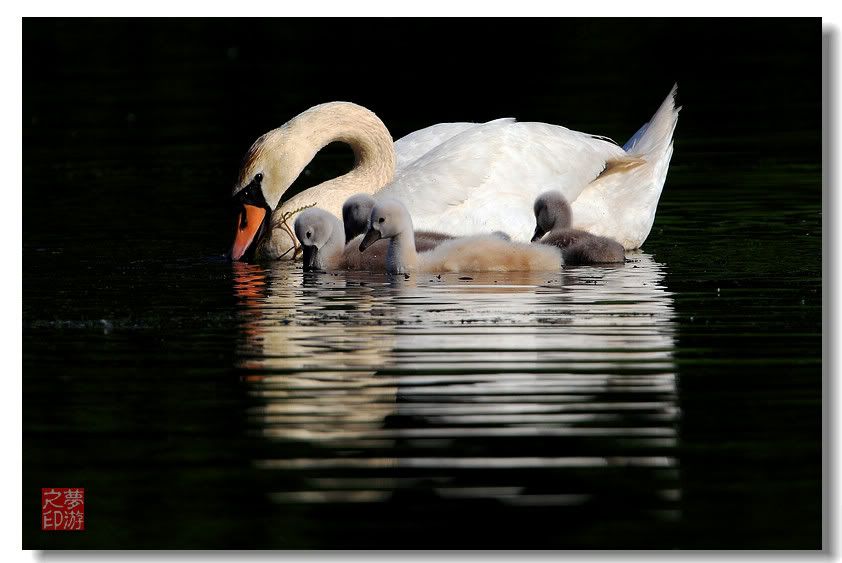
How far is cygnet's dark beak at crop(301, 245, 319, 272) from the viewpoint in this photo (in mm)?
12086

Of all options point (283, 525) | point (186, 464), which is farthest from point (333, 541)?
point (186, 464)

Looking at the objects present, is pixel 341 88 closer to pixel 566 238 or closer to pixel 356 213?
pixel 356 213

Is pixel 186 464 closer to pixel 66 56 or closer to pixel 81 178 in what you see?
pixel 81 178

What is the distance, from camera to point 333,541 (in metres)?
6.32

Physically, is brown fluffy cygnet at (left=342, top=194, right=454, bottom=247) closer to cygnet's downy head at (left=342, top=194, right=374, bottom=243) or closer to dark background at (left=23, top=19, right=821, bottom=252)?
cygnet's downy head at (left=342, top=194, right=374, bottom=243)

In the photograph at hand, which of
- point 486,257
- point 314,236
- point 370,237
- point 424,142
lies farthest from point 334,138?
point 486,257

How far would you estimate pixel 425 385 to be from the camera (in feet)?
27.0

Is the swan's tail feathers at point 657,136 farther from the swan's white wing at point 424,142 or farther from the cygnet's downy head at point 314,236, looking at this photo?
the cygnet's downy head at point 314,236

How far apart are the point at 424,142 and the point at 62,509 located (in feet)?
23.7

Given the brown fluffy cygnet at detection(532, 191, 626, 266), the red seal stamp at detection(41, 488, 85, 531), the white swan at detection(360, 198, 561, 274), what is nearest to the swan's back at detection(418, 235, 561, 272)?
the white swan at detection(360, 198, 561, 274)

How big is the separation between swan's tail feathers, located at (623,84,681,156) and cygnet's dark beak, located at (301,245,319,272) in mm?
2730

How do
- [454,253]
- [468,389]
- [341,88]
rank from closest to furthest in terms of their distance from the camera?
[468,389] → [454,253] → [341,88]

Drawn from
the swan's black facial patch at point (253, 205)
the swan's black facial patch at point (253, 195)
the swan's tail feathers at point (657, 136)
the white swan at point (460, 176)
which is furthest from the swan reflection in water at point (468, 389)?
the swan's tail feathers at point (657, 136)

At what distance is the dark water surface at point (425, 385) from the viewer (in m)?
6.59
